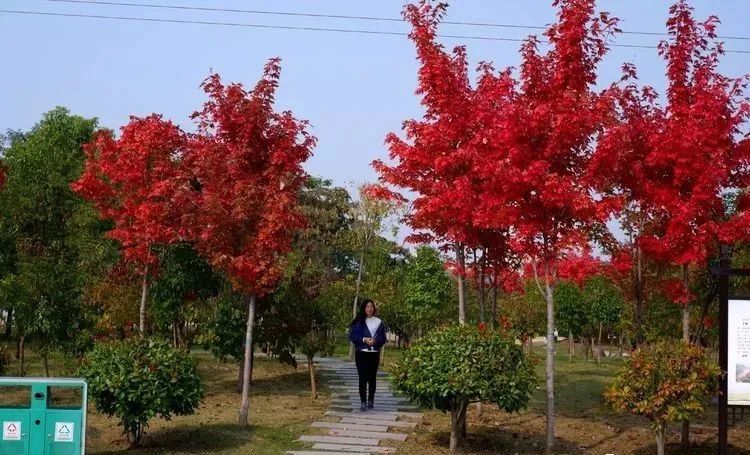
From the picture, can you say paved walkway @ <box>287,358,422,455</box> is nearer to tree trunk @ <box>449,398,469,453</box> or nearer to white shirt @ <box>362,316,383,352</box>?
tree trunk @ <box>449,398,469,453</box>

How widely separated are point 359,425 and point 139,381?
3.60 meters

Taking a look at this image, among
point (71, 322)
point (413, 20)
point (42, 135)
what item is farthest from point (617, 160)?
point (42, 135)

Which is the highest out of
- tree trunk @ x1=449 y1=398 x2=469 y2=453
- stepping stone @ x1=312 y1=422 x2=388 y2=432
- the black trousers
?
the black trousers

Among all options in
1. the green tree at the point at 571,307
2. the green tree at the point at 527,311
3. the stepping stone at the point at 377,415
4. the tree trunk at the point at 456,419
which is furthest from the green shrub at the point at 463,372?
the green tree at the point at 571,307

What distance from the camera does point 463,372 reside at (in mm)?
9680

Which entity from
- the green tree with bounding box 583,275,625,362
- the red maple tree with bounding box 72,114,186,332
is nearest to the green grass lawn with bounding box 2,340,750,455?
the red maple tree with bounding box 72,114,186,332

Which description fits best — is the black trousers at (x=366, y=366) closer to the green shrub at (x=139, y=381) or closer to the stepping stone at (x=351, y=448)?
the stepping stone at (x=351, y=448)

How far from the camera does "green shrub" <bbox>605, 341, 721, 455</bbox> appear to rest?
9.34 meters

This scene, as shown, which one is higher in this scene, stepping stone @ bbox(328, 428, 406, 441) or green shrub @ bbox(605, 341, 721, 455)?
green shrub @ bbox(605, 341, 721, 455)

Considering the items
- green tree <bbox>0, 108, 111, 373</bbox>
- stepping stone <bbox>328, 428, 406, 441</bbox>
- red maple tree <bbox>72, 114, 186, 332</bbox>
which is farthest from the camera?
green tree <bbox>0, 108, 111, 373</bbox>

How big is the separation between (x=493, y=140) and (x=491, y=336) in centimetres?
245

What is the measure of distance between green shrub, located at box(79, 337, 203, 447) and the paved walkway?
5.02ft

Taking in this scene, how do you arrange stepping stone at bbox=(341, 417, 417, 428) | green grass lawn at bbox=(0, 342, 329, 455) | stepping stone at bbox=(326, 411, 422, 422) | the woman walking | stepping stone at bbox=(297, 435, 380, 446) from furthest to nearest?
the woman walking
stepping stone at bbox=(326, 411, 422, 422)
stepping stone at bbox=(341, 417, 417, 428)
stepping stone at bbox=(297, 435, 380, 446)
green grass lawn at bbox=(0, 342, 329, 455)

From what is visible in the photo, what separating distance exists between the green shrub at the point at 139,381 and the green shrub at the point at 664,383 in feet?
16.5
